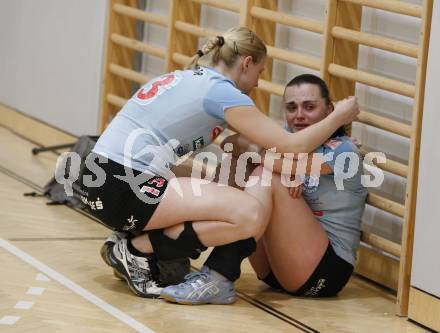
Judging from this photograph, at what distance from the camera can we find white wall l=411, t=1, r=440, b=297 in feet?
10.9

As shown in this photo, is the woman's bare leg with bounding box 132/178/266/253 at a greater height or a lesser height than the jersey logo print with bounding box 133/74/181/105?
lesser

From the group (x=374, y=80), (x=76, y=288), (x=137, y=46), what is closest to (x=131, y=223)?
(x=76, y=288)

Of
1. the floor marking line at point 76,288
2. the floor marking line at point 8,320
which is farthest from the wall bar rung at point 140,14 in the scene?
the floor marking line at point 8,320

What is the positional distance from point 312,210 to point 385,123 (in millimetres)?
444

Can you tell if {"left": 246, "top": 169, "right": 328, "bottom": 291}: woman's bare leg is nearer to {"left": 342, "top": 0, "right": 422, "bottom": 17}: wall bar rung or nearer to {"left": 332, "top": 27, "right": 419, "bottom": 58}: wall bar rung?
{"left": 332, "top": 27, "right": 419, "bottom": 58}: wall bar rung

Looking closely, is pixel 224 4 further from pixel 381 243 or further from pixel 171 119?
pixel 381 243

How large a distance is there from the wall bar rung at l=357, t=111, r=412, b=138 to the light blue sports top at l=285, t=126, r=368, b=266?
18 cm

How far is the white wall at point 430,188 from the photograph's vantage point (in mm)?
3322

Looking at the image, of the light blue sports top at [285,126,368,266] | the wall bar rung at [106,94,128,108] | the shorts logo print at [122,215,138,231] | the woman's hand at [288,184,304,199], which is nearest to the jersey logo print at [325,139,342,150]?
the light blue sports top at [285,126,368,266]

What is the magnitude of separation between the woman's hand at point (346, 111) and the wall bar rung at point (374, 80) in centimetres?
22

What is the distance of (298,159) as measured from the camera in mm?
3547

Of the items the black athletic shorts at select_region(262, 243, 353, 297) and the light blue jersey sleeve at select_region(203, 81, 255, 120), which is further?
the black athletic shorts at select_region(262, 243, 353, 297)

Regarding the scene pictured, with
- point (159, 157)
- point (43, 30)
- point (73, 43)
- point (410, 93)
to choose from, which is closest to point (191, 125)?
point (159, 157)

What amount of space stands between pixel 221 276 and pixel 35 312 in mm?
669
